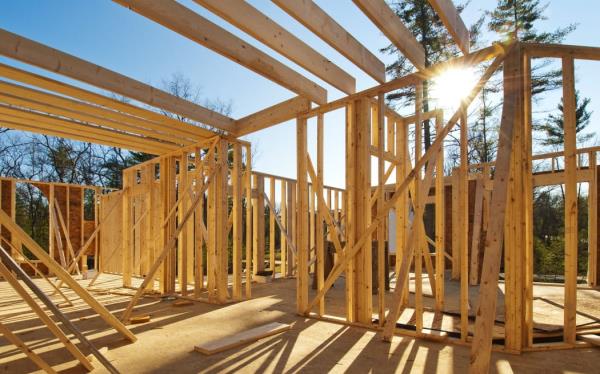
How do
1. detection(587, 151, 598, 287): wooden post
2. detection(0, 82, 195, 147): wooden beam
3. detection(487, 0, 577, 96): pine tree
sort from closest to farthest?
detection(0, 82, 195, 147): wooden beam → detection(587, 151, 598, 287): wooden post → detection(487, 0, 577, 96): pine tree

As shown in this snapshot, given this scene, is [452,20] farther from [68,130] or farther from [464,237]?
[68,130]

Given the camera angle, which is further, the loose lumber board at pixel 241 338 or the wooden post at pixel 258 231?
the wooden post at pixel 258 231

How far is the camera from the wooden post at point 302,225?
5.07m

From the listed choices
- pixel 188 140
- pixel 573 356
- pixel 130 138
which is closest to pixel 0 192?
pixel 130 138

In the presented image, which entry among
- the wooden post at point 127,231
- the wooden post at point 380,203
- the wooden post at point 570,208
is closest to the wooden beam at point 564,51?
the wooden post at point 570,208

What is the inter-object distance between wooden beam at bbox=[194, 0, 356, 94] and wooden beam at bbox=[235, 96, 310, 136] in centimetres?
66

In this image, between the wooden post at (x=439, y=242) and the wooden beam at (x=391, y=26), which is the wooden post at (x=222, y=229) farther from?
the wooden beam at (x=391, y=26)

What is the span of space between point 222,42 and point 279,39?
23.9 inches

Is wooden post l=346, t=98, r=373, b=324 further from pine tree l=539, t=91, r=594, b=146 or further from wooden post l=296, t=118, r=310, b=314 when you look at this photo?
pine tree l=539, t=91, r=594, b=146

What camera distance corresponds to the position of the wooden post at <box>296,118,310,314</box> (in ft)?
16.6

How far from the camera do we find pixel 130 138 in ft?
20.9

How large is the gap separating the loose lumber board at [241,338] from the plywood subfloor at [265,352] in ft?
0.24

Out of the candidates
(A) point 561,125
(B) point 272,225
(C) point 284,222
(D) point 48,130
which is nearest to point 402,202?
(B) point 272,225

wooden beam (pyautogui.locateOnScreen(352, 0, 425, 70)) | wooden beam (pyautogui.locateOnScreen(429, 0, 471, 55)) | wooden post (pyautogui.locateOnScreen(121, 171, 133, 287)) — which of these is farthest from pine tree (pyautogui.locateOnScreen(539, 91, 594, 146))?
wooden post (pyautogui.locateOnScreen(121, 171, 133, 287))
